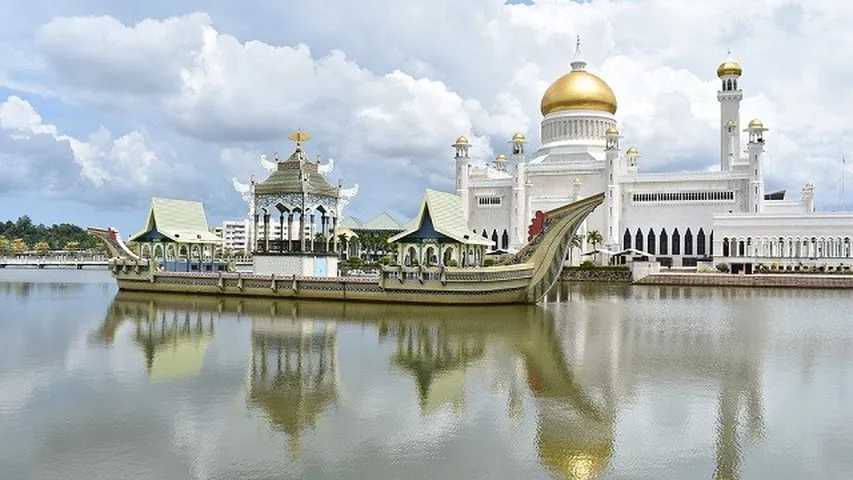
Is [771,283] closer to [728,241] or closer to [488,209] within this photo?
[728,241]

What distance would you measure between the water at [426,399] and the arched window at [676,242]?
120ft

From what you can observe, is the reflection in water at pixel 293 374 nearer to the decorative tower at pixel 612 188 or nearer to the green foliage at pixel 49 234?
the decorative tower at pixel 612 188

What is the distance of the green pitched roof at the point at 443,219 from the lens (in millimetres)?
27922

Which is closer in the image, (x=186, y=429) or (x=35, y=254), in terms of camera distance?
(x=186, y=429)


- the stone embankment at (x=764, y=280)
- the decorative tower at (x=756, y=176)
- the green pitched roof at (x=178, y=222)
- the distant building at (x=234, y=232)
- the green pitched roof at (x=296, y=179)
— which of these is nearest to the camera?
the green pitched roof at (x=296, y=179)

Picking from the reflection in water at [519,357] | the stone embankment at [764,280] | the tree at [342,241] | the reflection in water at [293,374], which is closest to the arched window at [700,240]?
the stone embankment at [764,280]

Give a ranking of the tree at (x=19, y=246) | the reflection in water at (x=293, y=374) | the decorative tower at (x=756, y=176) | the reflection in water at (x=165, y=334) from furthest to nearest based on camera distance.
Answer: the tree at (x=19, y=246), the decorative tower at (x=756, y=176), the reflection in water at (x=165, y=334), the reflection in water at (x=293, y=374)

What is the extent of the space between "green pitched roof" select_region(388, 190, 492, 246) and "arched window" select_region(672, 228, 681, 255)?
3439 centimetres

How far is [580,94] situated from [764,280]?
89.4 ft

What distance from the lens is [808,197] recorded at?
56625 mm

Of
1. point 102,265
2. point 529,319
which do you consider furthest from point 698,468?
point 102,265

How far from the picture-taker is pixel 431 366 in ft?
49.3

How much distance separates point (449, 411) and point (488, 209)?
54.7 metres

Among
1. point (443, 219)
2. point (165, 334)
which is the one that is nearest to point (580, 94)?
point (443, 219)
